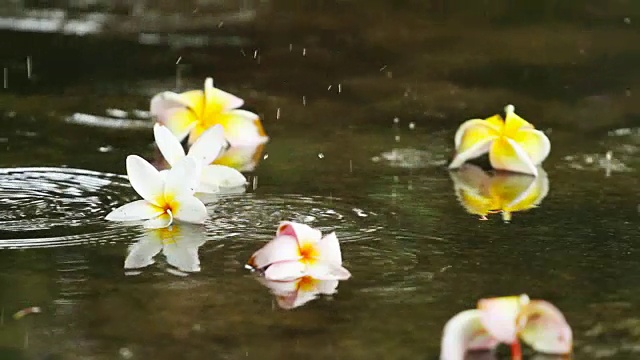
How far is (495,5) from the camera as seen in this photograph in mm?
5477

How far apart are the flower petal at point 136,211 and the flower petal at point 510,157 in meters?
0.91

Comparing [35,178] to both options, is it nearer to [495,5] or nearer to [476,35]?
[476,35]

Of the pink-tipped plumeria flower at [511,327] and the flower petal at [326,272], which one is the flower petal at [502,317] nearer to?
the pink-tipped plumeria flower at [511,327]

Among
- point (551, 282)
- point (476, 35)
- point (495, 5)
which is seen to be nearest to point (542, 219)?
point (551, 282)

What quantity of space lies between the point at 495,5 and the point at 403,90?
5.35 ft

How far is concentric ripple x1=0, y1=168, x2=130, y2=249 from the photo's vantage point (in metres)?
2.45

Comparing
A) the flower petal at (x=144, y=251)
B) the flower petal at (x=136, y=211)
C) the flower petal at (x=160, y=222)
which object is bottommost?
the flower petal at (x=144, y=251)

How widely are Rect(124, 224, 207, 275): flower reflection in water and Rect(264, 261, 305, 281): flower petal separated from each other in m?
0.14

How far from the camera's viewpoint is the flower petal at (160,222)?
254 cm

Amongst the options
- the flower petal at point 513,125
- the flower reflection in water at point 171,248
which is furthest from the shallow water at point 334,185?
the flower petal at point 513,125

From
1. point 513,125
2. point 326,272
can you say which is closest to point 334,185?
point 513,125

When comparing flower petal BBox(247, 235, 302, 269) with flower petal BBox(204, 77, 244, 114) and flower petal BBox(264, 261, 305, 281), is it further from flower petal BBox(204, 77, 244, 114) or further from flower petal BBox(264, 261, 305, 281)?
flower petal BBox(204, 77, 244, 114)

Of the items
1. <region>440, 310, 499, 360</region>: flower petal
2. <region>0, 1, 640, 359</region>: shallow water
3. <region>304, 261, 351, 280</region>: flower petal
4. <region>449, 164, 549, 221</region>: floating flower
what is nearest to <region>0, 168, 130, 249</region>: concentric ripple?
<region>0, 1, 640, 359</region>: shallow water

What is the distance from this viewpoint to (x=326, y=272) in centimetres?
221
